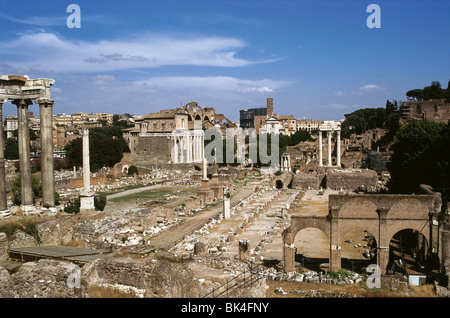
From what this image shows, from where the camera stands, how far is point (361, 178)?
50.5m

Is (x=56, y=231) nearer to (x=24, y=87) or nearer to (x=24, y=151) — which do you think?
(x=24, y=151)

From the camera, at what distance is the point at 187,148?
3253 inches

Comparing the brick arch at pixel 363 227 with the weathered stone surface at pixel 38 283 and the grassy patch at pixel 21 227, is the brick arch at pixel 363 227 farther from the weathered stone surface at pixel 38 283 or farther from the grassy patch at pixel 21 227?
the grassy patch at pixel 21 227

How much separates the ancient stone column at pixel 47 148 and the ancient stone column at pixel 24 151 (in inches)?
26.8

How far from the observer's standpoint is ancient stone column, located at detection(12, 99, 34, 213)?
19234 mm

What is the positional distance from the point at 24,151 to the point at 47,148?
1.05 meters

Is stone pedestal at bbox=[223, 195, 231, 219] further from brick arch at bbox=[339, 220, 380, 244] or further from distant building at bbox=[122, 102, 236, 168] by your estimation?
distant building at bbox=[122, 102, 236, 168]

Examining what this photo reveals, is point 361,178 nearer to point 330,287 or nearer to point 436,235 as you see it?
point 436,235

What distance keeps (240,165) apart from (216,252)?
54.1 meters

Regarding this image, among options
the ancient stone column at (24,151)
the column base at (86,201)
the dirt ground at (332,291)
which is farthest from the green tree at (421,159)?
the ancient stone column at (24,151)

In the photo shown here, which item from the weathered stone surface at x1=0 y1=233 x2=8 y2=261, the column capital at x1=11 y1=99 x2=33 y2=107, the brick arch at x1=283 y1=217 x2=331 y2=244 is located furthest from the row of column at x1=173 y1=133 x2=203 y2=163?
the weathered stone surface at x1=0 y1=233 x2=8 y2=261

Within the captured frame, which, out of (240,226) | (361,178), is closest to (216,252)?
(240,226)

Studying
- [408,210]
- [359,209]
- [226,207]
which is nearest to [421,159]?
[226,207]

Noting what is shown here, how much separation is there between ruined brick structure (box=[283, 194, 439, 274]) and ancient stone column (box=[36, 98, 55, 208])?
11.0m
